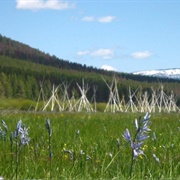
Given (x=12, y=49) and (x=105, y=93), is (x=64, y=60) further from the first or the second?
(x=105, y=93)

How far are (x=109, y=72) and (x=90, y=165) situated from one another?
180 meters

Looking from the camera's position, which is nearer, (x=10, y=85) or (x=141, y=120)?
(x=141, y=120)

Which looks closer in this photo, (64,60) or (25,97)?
(25,97)

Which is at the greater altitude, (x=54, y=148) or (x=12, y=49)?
(x=12, y=49)

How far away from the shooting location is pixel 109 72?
604 feet

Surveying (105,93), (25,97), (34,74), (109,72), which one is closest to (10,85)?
(25,97)

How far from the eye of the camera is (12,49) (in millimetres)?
187875

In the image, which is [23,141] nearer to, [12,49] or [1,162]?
[1,162]

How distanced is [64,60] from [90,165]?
18751cm

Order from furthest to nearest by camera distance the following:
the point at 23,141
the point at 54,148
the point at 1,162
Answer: the point at 54,148
the point at 1,162
the point at 23,141

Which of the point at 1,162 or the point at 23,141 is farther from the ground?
the point at 23,141

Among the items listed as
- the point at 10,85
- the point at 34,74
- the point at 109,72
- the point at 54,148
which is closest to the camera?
the point at 54,148

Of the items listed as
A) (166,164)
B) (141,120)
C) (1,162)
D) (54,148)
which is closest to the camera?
(141,120)

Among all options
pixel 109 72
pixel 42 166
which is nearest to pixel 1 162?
pixel 42 166
